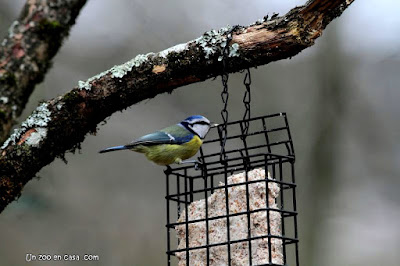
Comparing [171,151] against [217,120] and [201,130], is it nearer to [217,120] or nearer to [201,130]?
[201,130]

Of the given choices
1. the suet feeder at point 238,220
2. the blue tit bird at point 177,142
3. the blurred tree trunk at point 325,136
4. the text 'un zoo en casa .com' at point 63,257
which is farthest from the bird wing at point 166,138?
the blurred tree trunk at point 325,136

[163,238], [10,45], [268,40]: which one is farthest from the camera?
[163,238]

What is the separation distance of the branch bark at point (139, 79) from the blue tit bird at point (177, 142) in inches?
26.6

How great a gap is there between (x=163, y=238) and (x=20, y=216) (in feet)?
5.06

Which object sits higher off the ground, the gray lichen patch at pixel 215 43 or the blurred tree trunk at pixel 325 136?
the blurred tree trunk at pixel 325 136

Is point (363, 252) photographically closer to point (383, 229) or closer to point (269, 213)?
point (383, 229)

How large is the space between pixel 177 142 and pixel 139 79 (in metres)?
0.84

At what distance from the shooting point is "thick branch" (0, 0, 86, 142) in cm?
216

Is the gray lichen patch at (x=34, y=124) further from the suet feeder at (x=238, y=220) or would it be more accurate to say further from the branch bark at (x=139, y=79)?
the suet feeder at (x=238, y=220)

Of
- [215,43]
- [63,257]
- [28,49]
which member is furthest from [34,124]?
[63,257]

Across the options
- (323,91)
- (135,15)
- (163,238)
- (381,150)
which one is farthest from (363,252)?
(135,15)

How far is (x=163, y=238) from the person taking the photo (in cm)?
746

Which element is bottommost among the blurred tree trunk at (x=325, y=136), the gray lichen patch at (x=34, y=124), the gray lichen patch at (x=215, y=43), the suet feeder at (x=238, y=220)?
the suet feeder at (x=238, y=220)

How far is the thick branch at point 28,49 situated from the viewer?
7.07 feet
